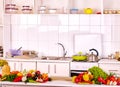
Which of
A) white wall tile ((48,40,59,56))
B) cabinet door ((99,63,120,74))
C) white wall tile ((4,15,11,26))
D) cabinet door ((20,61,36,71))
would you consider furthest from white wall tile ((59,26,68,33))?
cabinet door ((99,63,120,74))

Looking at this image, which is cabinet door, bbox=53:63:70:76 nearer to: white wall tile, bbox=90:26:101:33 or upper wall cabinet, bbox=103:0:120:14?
white wall tile, bbox=90:26:101:33

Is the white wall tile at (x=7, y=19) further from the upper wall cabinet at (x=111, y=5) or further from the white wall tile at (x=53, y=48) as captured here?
the upper wall cabinet at (x=111, y=5)

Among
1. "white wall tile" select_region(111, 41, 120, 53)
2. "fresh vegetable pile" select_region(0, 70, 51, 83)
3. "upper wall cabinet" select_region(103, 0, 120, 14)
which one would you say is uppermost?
"upper wall cabinet" select_region(103, 0, 120, 14)

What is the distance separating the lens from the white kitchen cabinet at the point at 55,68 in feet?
18.2

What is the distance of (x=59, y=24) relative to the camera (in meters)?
6.16

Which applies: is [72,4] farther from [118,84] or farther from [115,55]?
[118,84]

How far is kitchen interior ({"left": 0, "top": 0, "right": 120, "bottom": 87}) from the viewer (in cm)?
579

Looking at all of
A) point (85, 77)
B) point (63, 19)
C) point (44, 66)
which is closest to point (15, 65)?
point (44, 66)

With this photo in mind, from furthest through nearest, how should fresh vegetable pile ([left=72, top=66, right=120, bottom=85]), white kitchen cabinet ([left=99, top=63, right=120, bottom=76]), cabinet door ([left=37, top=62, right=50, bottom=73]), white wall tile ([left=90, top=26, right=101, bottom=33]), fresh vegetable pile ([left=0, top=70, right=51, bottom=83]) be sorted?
white wall tile ([left=90, top=26, right=101, bottom=33]) < cabinet door ([left=37, top=62, right=50, bottom=73]) < white kitchen cabinet ([left=99, top=63, right=120, bottom=76]) < fresh vegetable pile ([left=0, top=70, right=51, bottom=83]) < fresh vegetable pile ([left=72, top=66, right=120, bottom=85])

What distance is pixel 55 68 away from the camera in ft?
18.5

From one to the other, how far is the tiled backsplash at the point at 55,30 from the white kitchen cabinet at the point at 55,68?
0.57m

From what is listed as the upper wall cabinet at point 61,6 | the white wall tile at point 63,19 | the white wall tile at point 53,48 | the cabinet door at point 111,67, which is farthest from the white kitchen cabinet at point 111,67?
the white wall tile at point 63,19

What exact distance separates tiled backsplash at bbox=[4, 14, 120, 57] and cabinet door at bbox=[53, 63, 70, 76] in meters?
0.59

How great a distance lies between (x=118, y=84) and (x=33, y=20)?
3.19 metres
